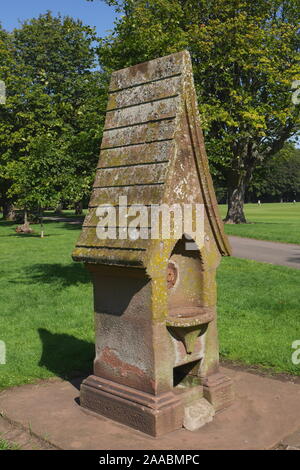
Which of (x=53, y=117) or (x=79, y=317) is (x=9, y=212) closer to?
(x=53, y=117)

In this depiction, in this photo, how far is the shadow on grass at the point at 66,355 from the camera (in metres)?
6.76

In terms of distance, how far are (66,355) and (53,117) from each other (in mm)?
27228

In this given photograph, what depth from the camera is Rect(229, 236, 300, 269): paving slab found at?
16.5 metres

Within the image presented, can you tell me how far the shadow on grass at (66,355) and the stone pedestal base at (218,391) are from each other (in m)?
1.74

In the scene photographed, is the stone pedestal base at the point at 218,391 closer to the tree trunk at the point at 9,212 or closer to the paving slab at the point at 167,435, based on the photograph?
the paving slab at the point at 167,435

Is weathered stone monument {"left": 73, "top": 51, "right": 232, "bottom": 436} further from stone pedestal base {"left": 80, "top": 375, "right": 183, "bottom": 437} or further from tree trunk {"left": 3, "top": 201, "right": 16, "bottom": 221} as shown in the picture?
tree trunk {"left": 3, "top": 201, "right": 16, "bottom": 221}

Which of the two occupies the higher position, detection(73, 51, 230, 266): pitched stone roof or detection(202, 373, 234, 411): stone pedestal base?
detection(73, 51, 230, 266): pitched stone roof

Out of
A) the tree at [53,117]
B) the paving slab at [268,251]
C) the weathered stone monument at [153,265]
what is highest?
the tree at [53,117]

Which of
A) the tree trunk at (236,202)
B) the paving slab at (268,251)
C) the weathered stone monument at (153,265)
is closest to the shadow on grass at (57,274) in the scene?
the paving slab at (268,251)

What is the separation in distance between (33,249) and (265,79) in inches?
636

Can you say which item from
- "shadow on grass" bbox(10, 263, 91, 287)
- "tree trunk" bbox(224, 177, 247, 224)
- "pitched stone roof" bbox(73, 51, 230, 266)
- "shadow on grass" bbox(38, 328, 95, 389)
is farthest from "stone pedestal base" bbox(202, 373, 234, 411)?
"tree trunk" bbox(224, 177, 247, 224)

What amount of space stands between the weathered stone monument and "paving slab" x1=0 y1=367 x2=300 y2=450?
0.15m

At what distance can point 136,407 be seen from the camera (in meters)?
4.77
